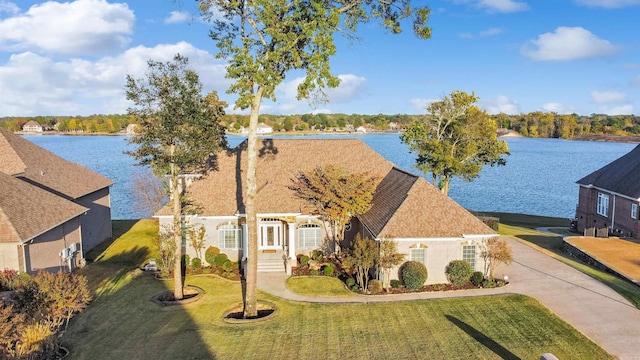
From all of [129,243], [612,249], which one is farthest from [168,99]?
[612,249]

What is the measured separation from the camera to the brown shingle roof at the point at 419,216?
2180cm

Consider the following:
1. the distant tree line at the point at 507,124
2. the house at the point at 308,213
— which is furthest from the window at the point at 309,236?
the distant tree line at the point at 507,124

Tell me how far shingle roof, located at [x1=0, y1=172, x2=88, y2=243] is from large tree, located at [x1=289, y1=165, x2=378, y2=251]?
1321cm

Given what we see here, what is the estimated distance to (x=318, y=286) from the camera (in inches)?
883

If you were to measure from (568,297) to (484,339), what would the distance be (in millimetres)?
6664

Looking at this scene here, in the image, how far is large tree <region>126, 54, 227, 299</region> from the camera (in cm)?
1947

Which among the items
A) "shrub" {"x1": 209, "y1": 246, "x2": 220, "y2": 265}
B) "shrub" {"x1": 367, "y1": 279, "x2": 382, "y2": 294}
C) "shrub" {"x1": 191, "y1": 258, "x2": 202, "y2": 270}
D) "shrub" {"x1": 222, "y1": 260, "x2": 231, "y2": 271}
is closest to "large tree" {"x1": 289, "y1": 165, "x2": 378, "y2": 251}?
"shrub" {"x1": 367, "y1": 279, "x2": 382, "y2": 294}

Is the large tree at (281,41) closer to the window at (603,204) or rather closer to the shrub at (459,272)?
the shrub at (459,272)

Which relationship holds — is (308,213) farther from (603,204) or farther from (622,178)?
(622,178)

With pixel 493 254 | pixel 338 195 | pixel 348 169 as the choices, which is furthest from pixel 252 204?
pixel 493 254

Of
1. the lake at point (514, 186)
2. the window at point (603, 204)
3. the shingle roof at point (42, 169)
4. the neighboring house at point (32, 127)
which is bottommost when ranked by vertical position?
the lake at point (514, 186)

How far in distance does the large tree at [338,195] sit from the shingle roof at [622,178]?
18.9 m

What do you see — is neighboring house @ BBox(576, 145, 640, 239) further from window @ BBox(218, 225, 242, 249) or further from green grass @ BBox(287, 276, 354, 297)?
window @ BBox(218, 225, 242, 249)

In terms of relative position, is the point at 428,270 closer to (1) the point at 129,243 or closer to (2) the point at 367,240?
(2) the point at 367,240
